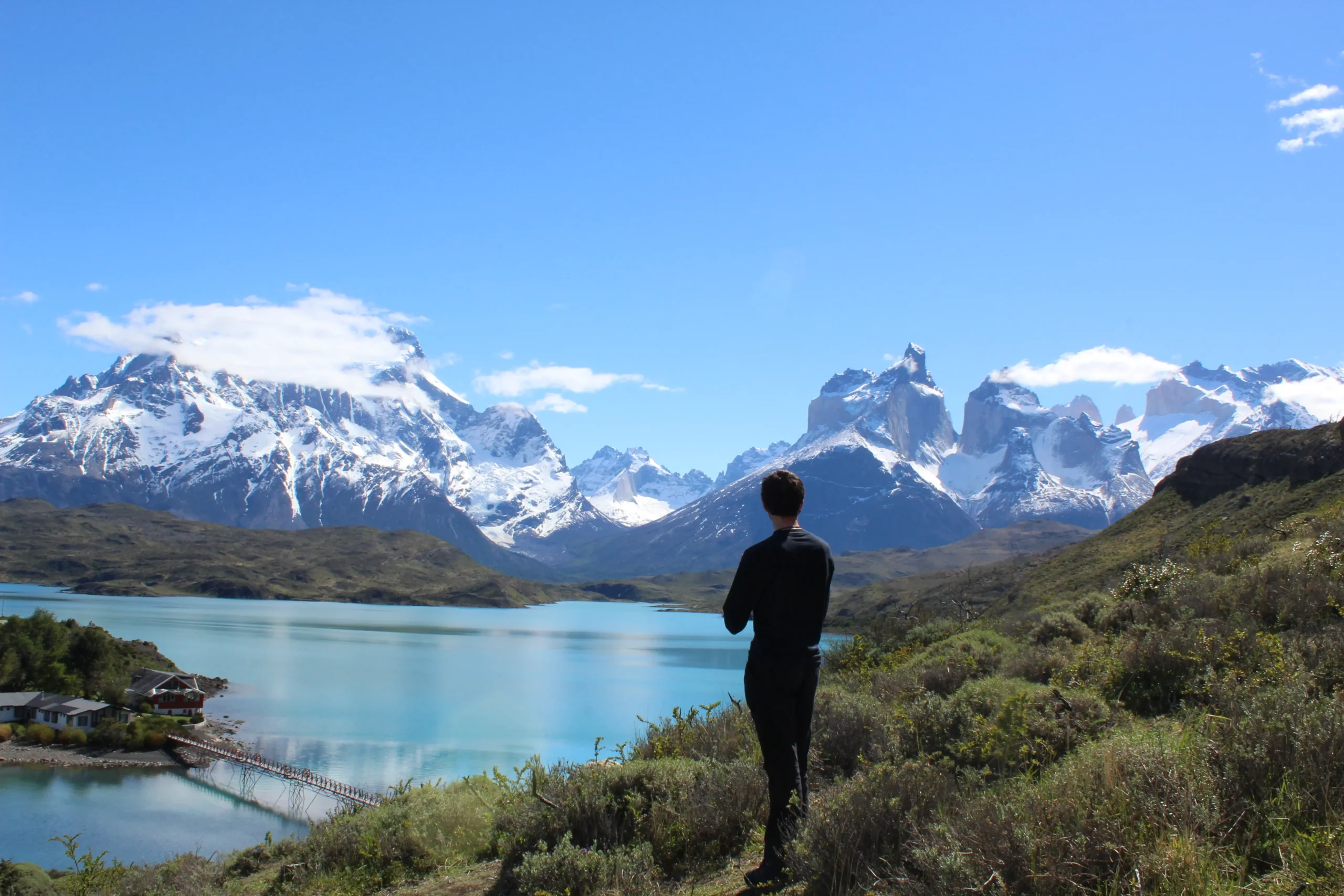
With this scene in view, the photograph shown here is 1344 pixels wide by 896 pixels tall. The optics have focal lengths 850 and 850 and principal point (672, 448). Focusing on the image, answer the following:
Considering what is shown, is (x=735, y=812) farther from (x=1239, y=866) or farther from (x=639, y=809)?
(x=1239, y=866)

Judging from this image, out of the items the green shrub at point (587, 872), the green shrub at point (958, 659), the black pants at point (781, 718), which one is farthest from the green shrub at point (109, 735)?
the black pants at point (781, 718)

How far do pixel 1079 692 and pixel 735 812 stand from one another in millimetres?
3362

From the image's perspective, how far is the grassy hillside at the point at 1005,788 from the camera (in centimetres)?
410

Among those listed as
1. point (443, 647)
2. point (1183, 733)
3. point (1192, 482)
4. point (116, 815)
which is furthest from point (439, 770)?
point (443, 647)

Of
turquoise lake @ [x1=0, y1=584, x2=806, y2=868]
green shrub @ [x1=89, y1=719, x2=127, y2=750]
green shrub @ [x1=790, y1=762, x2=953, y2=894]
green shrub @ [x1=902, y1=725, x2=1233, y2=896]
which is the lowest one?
turquoise lake @ [x1=0, y1=584, x2=806, y2=868]

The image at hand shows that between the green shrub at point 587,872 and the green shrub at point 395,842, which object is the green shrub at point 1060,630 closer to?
the green shrub at point 395,842

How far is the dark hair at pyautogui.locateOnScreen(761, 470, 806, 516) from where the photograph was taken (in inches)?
234

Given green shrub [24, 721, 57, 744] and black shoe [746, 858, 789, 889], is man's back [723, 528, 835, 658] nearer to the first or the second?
black shoe [746, 858, 789, 889]

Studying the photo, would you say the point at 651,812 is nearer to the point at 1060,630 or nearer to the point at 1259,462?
the point at 1060,630

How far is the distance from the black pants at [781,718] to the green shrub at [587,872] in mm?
900

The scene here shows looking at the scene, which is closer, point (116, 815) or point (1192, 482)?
point (116, 815)

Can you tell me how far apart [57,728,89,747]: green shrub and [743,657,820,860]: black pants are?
53864mm

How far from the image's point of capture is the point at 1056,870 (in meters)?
3.95

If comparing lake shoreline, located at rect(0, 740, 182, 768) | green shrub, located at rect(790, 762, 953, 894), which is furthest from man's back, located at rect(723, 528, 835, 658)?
lake shoreline, located at rect(0, 740, 182, 768)
